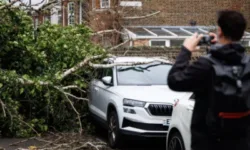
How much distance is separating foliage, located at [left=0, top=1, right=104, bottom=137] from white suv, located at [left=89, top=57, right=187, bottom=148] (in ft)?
2.00

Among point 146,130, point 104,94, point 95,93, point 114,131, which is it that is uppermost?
point 104,94

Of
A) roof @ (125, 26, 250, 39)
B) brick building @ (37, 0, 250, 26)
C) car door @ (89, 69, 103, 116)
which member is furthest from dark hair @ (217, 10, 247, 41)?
brick building @ (37, 0, 250, 26)

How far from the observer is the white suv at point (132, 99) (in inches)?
340

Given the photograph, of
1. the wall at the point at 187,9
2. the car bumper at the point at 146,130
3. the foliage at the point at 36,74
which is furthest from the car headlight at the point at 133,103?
the wall at the point at 187,9

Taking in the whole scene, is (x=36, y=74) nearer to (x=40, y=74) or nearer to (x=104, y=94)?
(x=40, y=74)

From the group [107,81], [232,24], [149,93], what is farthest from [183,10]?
[232,24]

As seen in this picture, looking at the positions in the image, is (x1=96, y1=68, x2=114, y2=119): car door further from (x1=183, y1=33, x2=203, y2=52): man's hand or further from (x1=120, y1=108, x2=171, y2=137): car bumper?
(x1=183, y1=33, x2=203, y2=52): man's hand

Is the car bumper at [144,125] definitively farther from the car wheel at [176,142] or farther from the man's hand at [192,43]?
the man's hand at [192,43]

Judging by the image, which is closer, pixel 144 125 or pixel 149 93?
pixel 144 125

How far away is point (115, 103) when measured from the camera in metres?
9.20

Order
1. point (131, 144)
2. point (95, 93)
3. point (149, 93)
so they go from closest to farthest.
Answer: point (149, 93), point (131, 144), point (95, 93)

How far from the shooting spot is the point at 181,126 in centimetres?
666

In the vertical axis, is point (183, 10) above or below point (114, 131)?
above

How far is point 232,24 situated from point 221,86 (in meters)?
0.42
